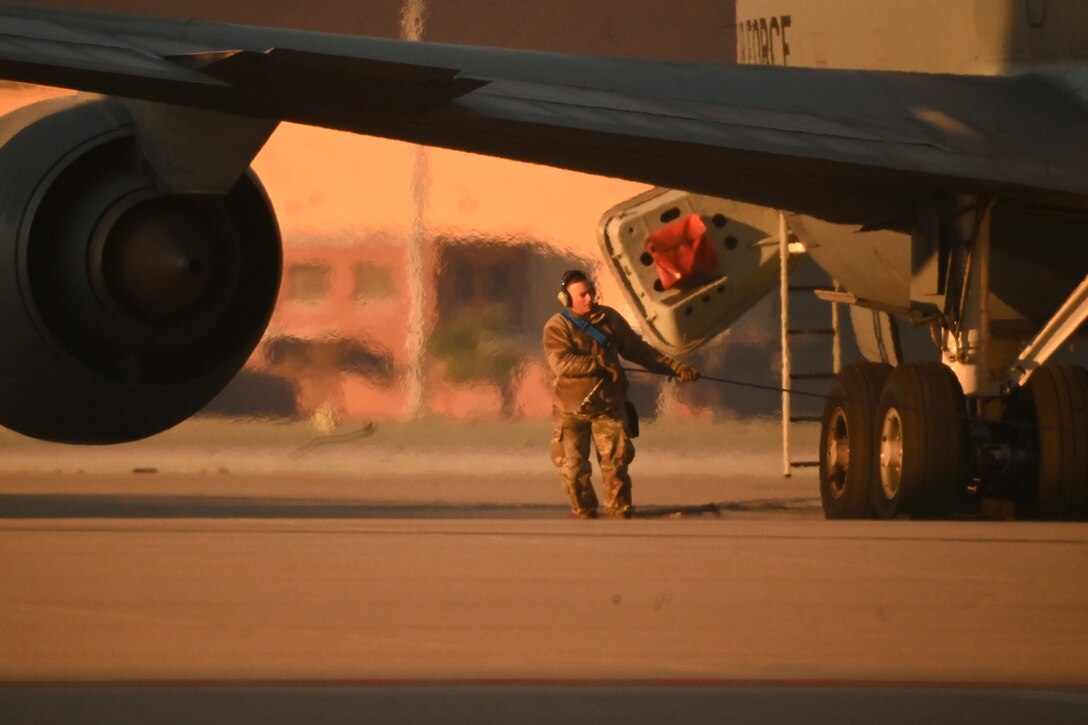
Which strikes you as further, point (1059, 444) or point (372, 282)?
point (372, 282)

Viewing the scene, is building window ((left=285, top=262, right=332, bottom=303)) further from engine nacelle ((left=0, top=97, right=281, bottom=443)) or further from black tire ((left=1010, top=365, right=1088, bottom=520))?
black tire ((left=1010, top=365, right=1088, bottom=520))

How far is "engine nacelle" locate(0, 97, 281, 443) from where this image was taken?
30.1 ft

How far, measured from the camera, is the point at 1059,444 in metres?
10.8

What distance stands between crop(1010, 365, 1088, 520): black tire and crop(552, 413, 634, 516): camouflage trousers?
10.3 feet

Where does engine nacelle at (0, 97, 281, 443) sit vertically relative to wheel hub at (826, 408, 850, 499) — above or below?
above

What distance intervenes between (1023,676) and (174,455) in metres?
14.3

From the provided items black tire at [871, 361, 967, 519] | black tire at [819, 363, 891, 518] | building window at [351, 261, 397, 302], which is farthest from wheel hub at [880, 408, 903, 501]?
building window at [351, 261, 397, 302]

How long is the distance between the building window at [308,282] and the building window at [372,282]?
10.5 inches

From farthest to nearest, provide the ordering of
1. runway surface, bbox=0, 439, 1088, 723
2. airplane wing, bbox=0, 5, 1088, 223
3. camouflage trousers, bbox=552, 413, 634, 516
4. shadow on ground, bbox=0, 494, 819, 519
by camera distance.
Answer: shadow on ground, bbox=0, 494, 819, 519 < camouflage trousers, bbox=552, 413, 634, 516 < airplane wing, bbox=0, 5, 1088, 223 < runway surface, bbox=0, 439, 1088, 723

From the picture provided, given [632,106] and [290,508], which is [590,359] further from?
[632,106]

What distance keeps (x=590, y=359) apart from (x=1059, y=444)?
3.72 meters

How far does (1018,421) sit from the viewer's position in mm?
11250

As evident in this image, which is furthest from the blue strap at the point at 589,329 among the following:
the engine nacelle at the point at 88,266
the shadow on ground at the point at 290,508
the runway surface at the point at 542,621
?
the engine nacelle at the point at 88,266

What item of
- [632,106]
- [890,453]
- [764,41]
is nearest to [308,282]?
[764,41]
